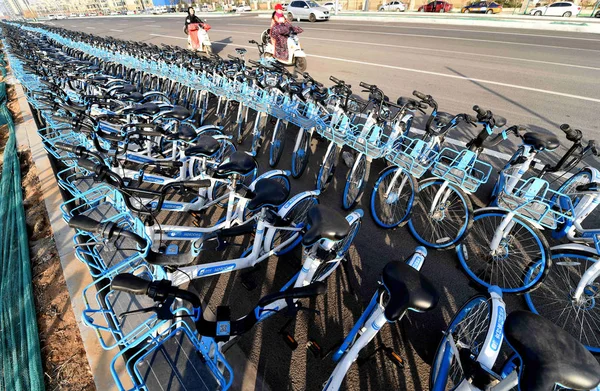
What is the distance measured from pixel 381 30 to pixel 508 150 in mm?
17189

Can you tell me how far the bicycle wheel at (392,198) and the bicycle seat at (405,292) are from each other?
6.69 ft

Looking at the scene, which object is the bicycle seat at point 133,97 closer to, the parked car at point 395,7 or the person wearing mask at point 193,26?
the person wearing mask at point 193,26

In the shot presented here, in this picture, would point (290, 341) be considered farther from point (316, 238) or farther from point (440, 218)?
point (440, 218)

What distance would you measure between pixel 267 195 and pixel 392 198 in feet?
6.44

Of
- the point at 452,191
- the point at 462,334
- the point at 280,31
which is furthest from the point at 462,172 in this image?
the point at 280,31

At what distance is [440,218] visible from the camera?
3621 millimetres

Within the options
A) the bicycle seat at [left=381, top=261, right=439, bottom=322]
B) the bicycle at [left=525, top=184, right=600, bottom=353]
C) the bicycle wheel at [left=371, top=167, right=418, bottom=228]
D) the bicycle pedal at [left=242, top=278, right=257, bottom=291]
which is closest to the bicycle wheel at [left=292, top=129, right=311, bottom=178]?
the bicycle wheel at [left=371, top=167, right=418, bottom=228]

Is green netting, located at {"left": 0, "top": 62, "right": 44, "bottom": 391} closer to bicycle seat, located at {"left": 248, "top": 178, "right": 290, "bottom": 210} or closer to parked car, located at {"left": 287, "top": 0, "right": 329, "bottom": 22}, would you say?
bicycle seat, located at {"left": 248, "top": 178, "right": 290, "bottom": 210}

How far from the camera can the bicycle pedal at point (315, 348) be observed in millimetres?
2521

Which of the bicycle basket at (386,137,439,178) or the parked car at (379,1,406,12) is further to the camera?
the parked car at (379,1,406,12)

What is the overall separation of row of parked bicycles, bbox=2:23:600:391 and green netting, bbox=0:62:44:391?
21.5 inches

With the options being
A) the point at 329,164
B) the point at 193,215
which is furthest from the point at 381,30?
the point at 193,215

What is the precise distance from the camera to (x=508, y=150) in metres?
5.52

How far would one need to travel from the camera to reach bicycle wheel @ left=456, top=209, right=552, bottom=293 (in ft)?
9.48
